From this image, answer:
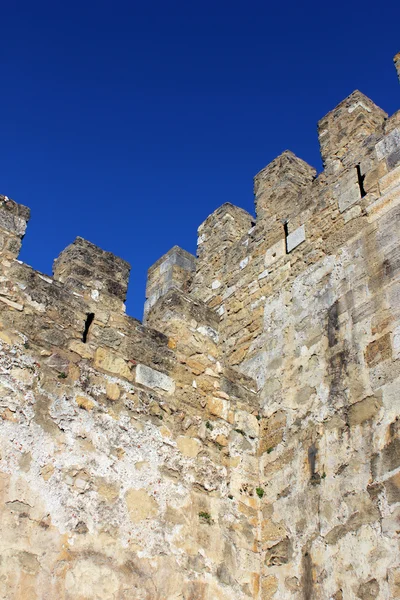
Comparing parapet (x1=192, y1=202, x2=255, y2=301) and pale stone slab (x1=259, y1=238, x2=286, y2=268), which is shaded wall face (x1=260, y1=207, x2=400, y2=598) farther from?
parapet (x1=192, y1=202, x2=255, y2=301)

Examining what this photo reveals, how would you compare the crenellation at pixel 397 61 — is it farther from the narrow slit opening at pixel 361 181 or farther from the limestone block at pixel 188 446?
the limestone block at pixel 188 446

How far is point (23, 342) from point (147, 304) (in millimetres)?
3218

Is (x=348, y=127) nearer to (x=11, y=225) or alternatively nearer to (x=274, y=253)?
(x=274, y=253)

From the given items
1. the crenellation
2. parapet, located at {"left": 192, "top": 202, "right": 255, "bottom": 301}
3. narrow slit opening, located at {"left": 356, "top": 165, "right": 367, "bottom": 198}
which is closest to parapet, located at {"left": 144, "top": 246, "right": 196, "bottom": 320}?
parapet, located at {"left": 192, "top": 202, "right": 255, "bottom": 301}

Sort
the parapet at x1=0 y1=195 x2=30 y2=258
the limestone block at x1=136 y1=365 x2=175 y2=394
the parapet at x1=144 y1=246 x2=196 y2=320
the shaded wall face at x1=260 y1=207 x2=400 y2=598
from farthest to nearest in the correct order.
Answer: the parapet at x1=144 y1=246 x2=196 y2=320, the limestone block at x1=136 y1=365 x2=175 y2=394, the parapet at x1=0 y1=195 x2=30 y2=258, the shaded wall face at x1=260 y1=207 x2=400 y2=598

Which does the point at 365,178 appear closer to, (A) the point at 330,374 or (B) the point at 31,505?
(A) the point at 330,374

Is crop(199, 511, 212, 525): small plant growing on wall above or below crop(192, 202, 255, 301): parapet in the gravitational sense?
below

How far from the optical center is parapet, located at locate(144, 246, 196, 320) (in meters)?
7.84

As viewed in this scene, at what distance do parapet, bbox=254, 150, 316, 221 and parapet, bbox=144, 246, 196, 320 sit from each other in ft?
3.75

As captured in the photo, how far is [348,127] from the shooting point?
659 cm

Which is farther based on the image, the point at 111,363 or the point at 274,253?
the point at 274,253

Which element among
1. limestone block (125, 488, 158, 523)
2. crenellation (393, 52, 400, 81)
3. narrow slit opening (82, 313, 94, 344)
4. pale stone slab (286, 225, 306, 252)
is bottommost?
limestone block (125, 488, 158, 523)

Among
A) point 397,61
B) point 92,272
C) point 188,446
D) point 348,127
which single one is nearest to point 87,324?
point 92,272

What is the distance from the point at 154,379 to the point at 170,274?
2658 mm
